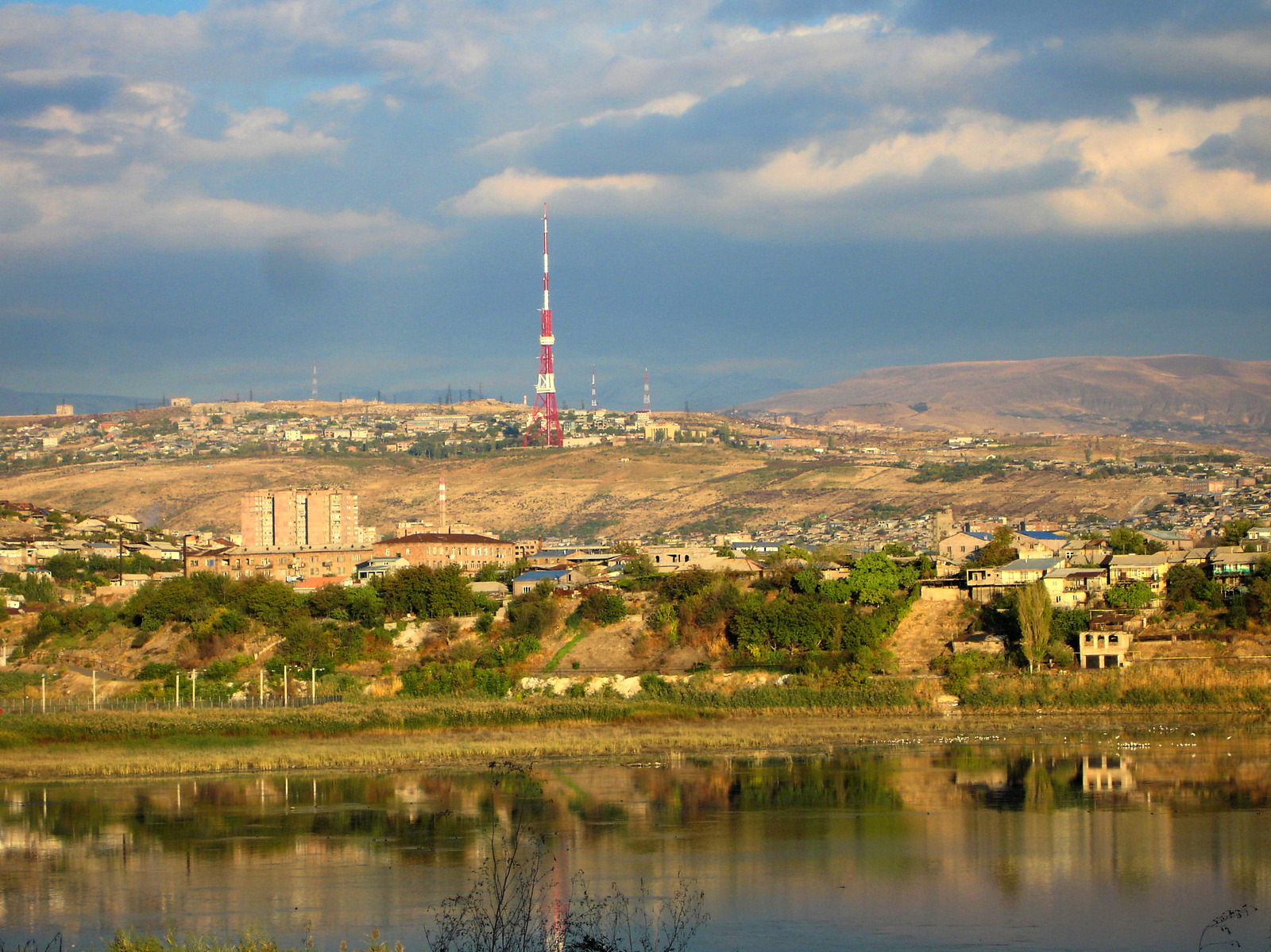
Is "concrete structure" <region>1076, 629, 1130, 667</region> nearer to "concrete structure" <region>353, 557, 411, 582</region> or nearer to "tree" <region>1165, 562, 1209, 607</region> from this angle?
"tree" <region>1165, 562, 1209, 607</region>

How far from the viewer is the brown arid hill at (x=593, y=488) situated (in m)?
138

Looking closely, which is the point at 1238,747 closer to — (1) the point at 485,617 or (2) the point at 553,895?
(2) the point at 553,895

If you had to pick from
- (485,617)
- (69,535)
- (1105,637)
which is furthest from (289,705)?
(69,535)

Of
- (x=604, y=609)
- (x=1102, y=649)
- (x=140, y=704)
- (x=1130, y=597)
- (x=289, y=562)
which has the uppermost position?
(x=289, y=562)

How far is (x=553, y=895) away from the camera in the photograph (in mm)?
24250

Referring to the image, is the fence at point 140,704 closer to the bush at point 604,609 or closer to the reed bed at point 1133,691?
the bush at point 604,609

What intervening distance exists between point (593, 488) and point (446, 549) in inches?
2715

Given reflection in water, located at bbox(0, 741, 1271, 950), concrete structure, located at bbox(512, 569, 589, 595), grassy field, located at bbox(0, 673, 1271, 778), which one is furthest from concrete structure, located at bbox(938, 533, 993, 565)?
reflection in water, located at bbox(0, 741, 1271, 950)

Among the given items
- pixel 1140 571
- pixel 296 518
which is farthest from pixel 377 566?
pixel 1140 571

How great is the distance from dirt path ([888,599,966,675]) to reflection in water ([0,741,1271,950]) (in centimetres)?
1113

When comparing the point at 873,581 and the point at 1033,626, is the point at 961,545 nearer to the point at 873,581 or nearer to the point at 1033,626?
the point at 873,581

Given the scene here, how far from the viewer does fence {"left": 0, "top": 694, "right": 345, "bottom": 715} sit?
48.0 m

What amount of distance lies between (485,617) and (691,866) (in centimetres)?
3250

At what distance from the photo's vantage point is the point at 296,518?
11194cm
